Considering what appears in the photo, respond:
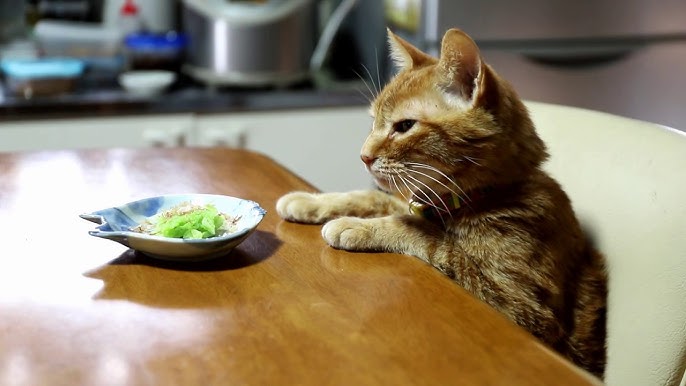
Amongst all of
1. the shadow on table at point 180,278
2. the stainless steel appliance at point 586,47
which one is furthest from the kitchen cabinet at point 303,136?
the shadow on table at point 180,278

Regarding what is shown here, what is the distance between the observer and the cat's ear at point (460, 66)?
3.43 feet

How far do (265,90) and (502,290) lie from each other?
1620 millimetres

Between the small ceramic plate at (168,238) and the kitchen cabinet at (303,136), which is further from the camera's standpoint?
the kitchen cabinet at (303,136)

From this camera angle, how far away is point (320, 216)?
1.21 m

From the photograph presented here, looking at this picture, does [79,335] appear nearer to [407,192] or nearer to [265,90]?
[407,192]

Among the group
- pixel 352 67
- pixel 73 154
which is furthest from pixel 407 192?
pixel 352 67

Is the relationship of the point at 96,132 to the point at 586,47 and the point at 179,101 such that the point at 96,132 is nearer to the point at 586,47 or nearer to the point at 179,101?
the point at 179,101

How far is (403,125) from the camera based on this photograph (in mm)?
1158

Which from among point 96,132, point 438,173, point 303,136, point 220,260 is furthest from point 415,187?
point 96,132

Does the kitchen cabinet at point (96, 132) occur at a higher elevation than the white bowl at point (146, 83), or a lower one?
lower

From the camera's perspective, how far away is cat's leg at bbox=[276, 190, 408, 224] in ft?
3.93

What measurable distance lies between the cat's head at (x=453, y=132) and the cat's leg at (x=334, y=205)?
0.09 m

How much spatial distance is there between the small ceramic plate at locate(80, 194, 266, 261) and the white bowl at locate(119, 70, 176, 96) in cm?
135

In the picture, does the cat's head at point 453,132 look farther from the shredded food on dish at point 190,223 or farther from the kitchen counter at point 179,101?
the kitchen counter at point 179,101
